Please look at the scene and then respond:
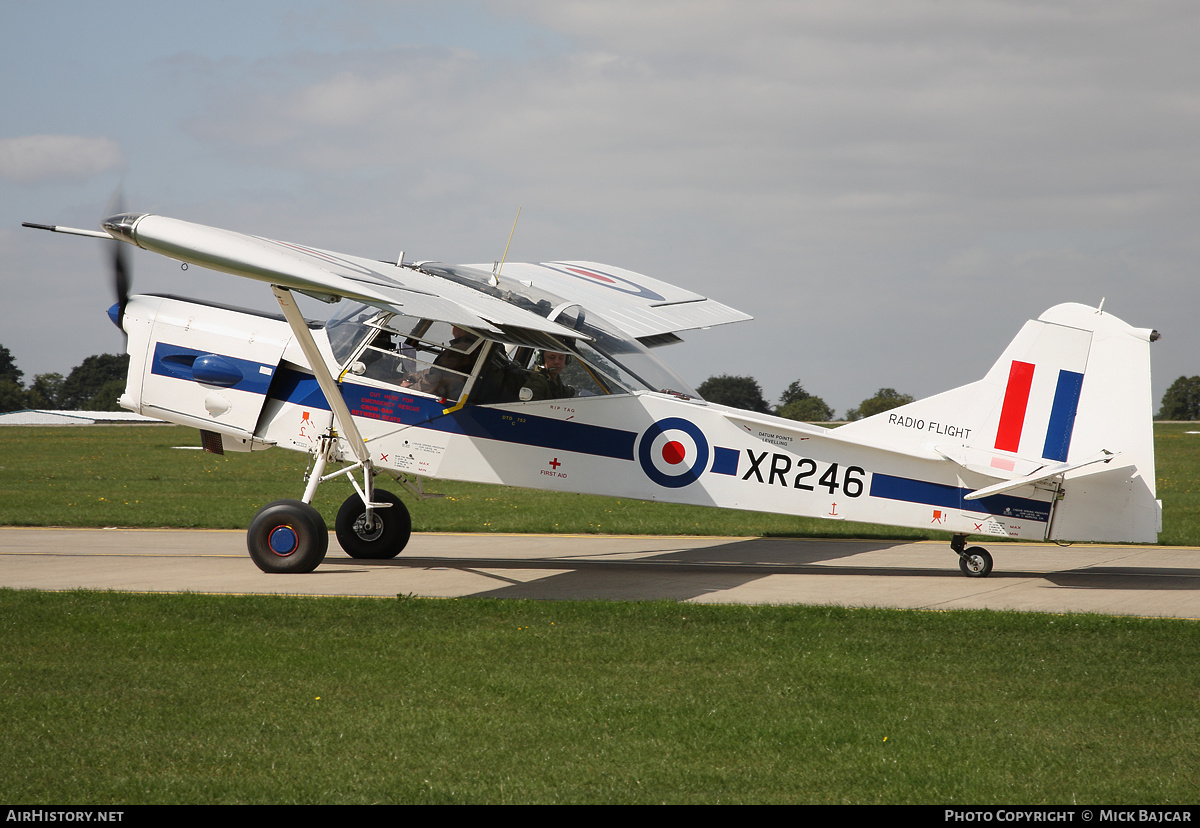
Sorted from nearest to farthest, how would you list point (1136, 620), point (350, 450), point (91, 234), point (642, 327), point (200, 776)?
point (200, 776) < point (1136, 620) < point (91, 234) < point (350, 450) < point (642, 327)

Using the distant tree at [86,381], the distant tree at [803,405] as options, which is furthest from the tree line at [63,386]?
the distant tree at [803,405]

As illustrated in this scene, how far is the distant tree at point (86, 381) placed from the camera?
311ft

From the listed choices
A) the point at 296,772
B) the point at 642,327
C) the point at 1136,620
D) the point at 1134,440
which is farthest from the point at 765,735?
the point at 642,327

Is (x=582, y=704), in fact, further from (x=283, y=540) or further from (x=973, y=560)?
(x=973, y=560)

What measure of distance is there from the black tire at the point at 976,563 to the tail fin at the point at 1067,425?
38.9 inches

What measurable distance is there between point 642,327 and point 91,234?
5.76 meters

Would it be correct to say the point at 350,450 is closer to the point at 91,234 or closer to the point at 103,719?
the point at 91,234

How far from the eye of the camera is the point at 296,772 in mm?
4922

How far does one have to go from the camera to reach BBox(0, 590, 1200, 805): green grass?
15.9ft

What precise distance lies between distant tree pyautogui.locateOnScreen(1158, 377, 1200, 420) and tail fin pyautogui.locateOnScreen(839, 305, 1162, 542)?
118323 millimetres

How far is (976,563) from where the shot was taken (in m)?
11.0

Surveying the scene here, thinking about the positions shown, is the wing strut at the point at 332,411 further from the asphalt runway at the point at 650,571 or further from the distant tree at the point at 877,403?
the distant tree at the point at 877,403

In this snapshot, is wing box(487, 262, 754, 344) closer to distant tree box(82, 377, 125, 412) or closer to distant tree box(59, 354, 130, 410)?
distant tree box(82, 377, 125, 412)

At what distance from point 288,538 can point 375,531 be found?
1.69 metres
